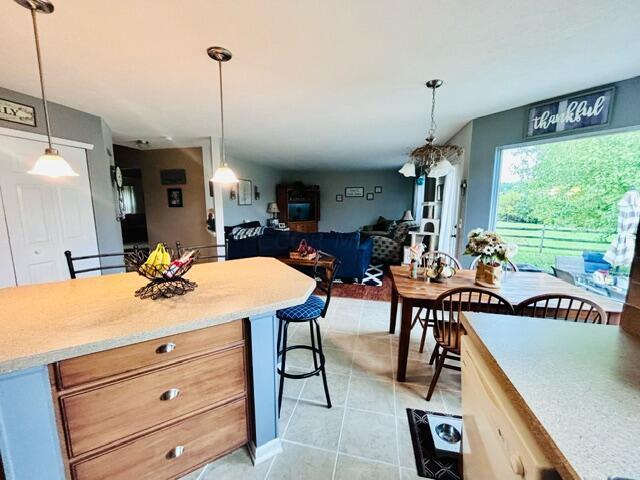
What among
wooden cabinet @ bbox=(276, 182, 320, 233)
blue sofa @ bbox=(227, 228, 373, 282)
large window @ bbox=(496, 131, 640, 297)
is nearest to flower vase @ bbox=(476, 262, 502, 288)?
large window @ bbox=(496, 131, 640, 297)

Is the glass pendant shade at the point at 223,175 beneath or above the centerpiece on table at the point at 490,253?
above

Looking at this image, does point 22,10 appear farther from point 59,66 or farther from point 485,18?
point 485,18

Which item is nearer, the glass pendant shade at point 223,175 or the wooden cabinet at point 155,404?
the wooden cabinet at point 155,404

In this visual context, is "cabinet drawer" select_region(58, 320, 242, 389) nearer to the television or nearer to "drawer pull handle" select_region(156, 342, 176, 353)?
"drawer pull handle" select_region(156, 342, 176, 353)

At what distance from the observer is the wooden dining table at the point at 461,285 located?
6.21 ft

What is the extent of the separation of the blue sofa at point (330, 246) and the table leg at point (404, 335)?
236cm

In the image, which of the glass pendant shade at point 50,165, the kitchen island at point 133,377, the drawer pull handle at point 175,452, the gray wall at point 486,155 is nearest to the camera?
the kitchen island at point 133,377

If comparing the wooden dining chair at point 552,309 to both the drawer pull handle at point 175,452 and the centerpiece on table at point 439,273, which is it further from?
the drawer pull handle at point 175,452

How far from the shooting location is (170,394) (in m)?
1.17

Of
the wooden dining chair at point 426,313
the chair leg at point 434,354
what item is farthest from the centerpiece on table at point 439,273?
the chair leg at point 434,354

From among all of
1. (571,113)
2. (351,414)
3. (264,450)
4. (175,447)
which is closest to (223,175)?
(175,447)

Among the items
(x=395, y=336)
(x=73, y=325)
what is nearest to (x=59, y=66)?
(x=73, y=325)

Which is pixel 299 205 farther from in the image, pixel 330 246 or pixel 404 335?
pixel 404 335

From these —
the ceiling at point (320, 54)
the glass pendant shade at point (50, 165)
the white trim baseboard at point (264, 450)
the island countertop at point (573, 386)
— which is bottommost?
the white trim baseboard at point (264, 450)
